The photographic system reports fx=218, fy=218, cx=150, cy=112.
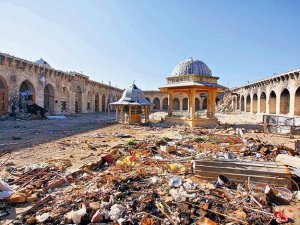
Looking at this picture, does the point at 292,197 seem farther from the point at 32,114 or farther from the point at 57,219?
the point at 32,114

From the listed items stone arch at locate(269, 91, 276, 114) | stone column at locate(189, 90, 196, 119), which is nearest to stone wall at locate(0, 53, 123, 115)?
stone column at locate(189, 90, 196, 119)

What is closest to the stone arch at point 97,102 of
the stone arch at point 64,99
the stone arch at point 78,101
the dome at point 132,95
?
the stone arch at point 78,101

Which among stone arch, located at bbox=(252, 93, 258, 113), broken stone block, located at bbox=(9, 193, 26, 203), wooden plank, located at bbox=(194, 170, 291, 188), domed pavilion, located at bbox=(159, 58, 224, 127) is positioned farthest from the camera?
stone arch, located at bbox=(252, 93, 258, 113)

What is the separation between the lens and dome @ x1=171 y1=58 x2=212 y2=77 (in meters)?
17.3

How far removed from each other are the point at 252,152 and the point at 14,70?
67.2 ft

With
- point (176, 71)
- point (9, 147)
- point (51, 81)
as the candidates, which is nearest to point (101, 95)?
point (51, 81)

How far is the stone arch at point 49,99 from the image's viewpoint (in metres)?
25.4

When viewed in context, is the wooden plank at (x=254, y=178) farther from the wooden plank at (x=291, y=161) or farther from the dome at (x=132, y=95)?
the dome at (x=132, y=95)

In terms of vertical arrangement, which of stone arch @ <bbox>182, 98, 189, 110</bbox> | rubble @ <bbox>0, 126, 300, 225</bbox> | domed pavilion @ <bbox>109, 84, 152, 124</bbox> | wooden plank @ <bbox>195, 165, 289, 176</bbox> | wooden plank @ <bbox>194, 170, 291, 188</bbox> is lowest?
rubble @ <bbox>0, 126, 300, 225</bbox>

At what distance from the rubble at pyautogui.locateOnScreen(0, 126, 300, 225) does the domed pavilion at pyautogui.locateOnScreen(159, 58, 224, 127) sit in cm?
1048

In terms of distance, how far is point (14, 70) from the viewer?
19578mm

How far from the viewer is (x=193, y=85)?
51.0 ft

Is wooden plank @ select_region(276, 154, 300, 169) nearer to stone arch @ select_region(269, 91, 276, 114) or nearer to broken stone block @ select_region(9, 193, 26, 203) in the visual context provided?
broken stone block @ select_region(9, 193, 26, 203)

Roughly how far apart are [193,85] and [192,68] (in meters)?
2.44
